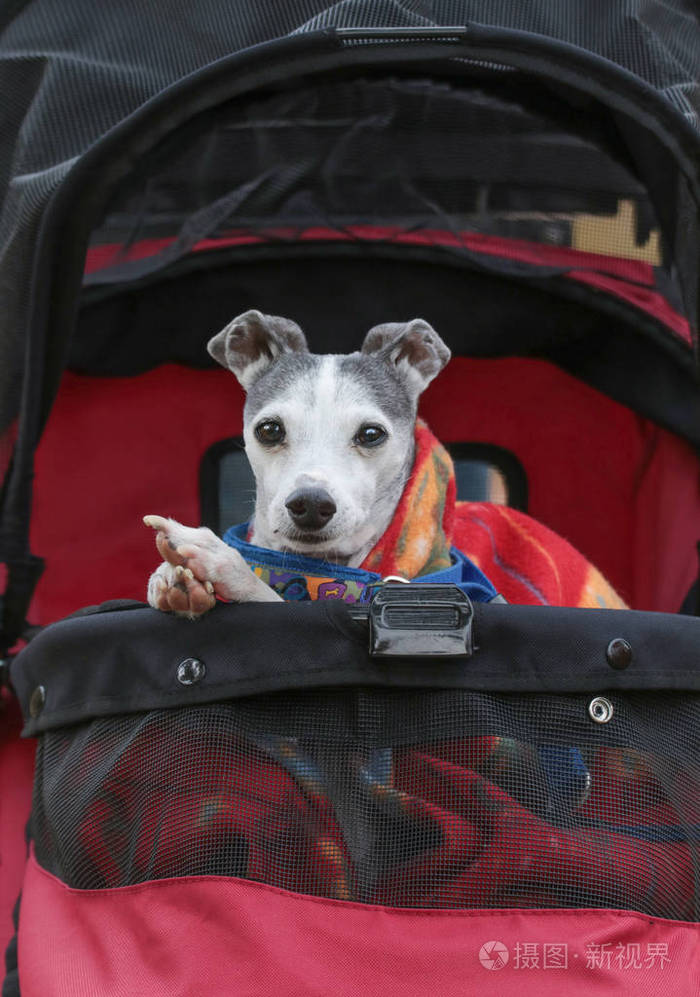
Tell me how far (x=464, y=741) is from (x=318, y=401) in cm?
85

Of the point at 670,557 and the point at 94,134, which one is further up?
the point at 94,134

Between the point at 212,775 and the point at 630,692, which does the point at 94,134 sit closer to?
the point at 212,775

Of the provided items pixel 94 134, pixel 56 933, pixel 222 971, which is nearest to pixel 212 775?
pixel 222 971

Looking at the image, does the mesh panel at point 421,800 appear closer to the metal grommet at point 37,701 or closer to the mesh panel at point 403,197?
the metal grommet at point 37,701

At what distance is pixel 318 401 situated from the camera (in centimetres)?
190

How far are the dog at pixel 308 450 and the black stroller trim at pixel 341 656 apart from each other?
6cm

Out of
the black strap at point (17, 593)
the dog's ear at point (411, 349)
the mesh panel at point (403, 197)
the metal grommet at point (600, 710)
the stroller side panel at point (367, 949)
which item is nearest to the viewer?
the stroller side panel at point (367, 949)

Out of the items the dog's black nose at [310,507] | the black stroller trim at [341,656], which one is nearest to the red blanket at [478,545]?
the dog's black nose at [310,507]

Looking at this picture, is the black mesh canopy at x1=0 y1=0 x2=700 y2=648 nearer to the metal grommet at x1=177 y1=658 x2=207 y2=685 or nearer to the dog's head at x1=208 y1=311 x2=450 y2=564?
the dog's head at x1=208 y1=311 x2=450 y2=564

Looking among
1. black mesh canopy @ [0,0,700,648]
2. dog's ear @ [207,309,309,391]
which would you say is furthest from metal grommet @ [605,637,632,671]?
dog's ear @ [207,309,309,391]

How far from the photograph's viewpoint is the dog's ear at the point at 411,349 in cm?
209

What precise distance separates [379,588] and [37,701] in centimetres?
59

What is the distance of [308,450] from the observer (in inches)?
71.4

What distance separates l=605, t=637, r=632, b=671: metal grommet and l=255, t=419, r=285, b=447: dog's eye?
81 centimetres
